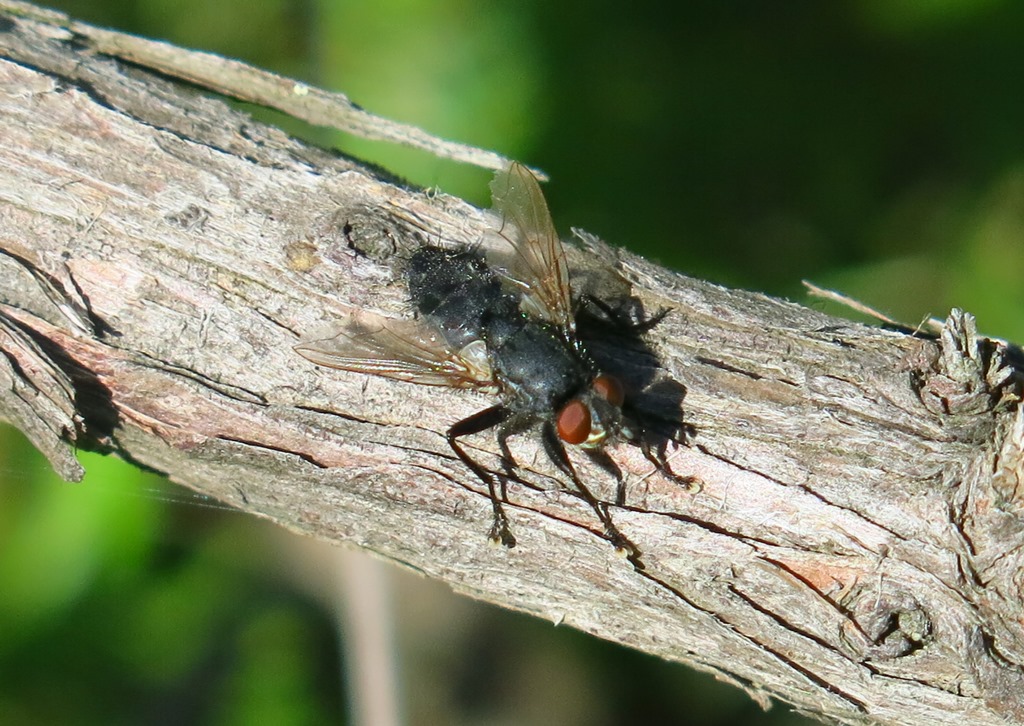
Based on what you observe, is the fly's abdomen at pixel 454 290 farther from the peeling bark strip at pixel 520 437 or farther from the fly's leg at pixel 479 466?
the fly's leg at pixel 479 466

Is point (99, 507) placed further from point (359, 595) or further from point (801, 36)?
point (801, 36)

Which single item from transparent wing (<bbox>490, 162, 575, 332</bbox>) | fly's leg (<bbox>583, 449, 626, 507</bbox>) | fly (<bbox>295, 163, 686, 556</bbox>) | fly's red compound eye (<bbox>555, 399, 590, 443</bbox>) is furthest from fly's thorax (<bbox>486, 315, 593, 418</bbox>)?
fly's leg (<bbox>583, 449, 626, 507</bbox>)

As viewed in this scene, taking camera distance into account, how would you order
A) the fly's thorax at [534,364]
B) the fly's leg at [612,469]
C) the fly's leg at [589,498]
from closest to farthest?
the fly's leg at [589,498], the fly's leg at [612,469], the fly's thorax at [534,364]

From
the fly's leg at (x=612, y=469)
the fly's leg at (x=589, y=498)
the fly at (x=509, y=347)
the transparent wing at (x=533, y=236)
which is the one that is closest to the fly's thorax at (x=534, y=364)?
the fly at (x=509, y=347)

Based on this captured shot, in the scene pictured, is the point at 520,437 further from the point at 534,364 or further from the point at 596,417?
the point at 534,364

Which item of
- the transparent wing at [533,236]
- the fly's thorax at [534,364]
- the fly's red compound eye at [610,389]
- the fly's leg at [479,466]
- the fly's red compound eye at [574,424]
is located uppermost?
the transparent wing at [533,236]

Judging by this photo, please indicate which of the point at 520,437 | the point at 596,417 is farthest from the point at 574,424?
the point at 520,437

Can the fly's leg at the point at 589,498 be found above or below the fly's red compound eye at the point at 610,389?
below
